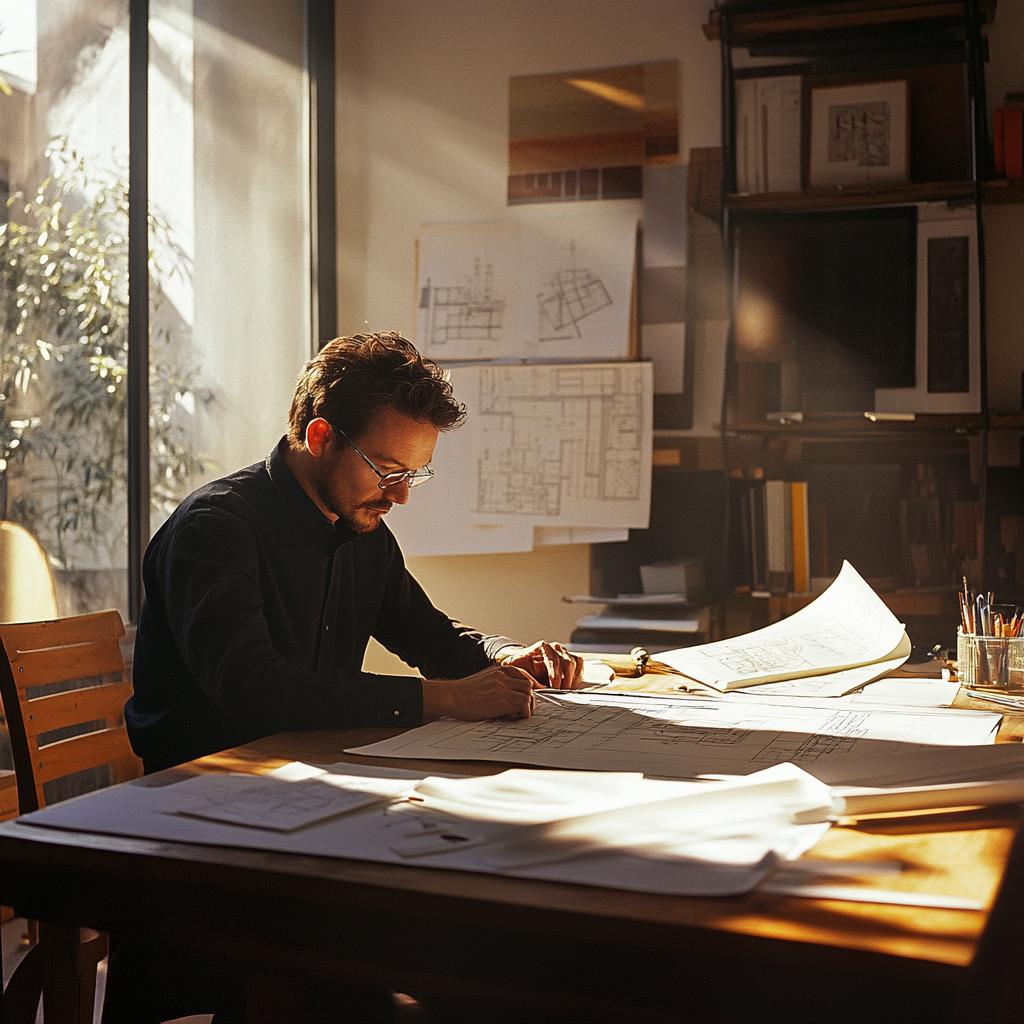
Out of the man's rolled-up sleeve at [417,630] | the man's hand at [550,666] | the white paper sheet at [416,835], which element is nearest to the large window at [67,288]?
the man's rolled-up sleeve at [417,630]

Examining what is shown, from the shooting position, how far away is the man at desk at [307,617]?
1.60 metres

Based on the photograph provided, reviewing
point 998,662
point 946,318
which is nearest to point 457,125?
point 946,318

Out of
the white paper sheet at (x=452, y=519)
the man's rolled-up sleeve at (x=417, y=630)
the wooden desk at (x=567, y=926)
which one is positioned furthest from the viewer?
the white paper sheet at (x=452, y=519)

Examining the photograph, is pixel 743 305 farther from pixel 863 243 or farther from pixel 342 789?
pixel 342 789

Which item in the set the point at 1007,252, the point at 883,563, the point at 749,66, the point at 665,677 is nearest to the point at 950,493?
the point at 883,563

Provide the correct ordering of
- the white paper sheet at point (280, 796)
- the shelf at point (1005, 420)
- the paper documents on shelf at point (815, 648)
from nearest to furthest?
the white paper sheet at point (280, 796) → the paper documents on shelf at point (815, 648) → the shelf at point (1005, 420)

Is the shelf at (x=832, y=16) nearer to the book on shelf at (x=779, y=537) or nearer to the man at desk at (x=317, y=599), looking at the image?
the book on shelf at (x=779, y=537)

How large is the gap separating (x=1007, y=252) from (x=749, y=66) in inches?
37.1

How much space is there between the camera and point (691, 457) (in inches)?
148

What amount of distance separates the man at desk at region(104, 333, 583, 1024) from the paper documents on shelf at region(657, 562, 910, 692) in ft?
0.87

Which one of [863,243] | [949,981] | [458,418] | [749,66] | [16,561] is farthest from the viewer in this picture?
[749,66]

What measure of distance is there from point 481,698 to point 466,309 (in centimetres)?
249

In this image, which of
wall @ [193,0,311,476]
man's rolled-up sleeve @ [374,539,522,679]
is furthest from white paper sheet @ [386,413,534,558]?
man's rolled-up sleeve @ [374,539,522,679]

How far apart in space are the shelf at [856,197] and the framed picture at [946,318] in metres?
0.05
